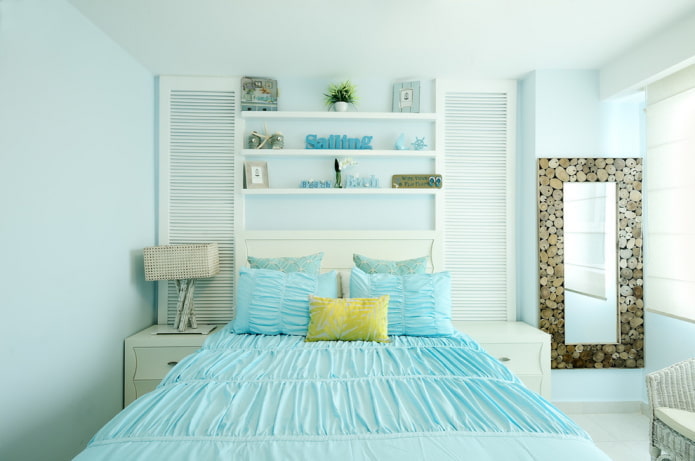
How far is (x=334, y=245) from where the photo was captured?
11.2ft

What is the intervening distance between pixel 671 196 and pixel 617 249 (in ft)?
1.94

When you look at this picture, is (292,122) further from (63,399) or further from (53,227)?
(63,399)

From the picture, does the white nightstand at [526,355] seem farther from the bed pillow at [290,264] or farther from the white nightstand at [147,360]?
the white nightstand at [147,360]

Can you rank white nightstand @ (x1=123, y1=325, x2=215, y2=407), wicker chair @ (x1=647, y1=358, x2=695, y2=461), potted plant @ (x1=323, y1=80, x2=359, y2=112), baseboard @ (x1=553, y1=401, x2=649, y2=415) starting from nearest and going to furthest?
wicker chair @ (x1=647, y1=358, x2=695, y2=461)
white nightstand @ (x1=123, y1=325, x2=215, y2=407)
baseboard @ (x1=553, y1=401, x2=649, y2=415)
potted plant @ (x1=323, y1=80, x2=359, y2=112)

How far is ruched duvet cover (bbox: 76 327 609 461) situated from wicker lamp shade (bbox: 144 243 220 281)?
105 centimetres

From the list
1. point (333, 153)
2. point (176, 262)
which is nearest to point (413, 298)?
point (333, 153)

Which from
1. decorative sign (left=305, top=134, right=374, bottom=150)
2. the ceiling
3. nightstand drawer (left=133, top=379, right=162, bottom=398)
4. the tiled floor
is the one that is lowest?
the tiled floor

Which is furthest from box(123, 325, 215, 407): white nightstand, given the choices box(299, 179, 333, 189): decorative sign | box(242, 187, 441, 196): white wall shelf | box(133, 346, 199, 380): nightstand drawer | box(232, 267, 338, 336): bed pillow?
box(299, 179, 333, 189): decorative sign

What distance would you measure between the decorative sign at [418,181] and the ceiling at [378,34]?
844 millimetres

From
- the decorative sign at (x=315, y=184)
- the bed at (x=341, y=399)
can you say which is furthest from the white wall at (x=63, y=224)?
the decorative sign at (x=315, y=184)

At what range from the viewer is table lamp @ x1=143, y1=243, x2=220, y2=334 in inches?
119

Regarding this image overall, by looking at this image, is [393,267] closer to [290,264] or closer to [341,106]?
[290,264]

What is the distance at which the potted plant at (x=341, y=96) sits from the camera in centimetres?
337

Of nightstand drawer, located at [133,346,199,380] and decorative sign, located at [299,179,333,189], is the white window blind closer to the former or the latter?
decorative sign, located at [299,179,333,189]
